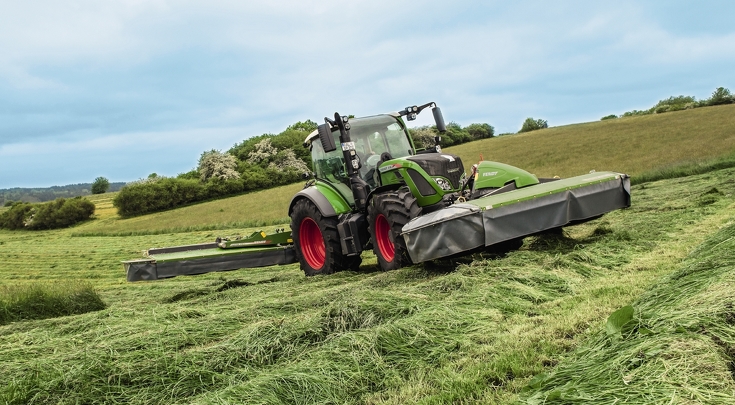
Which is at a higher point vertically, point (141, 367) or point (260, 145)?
point (260, 145)

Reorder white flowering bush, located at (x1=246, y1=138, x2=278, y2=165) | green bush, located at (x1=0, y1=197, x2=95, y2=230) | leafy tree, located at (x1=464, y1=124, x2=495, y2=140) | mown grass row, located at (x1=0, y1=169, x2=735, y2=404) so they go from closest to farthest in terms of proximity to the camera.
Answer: mown grass row, located at (x1=0, y1=169, x2=735, y2=404)
green bush, located at (x1=0, y1=197, x2=95, y2=230)
white flowering bush, located at (x1=246, y1=138, x2=278, y2=165)
leafy tree, located at (x1=464, y1=124, x2=495, y2=140)

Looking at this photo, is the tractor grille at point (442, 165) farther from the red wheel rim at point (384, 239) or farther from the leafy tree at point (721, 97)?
the leafy tree at point (721, 97)

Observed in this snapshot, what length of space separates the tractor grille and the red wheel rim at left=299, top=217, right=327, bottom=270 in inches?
94.5

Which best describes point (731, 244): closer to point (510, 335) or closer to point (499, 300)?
point (499, 300)

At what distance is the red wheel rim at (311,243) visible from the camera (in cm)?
941

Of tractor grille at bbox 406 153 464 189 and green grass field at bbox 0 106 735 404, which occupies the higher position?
tractor grille at bbox 406 153 464 189

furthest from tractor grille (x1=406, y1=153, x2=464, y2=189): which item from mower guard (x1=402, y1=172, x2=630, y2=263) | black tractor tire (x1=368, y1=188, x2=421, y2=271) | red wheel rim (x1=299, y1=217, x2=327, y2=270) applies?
red wheel rim (x1=299, y1=217, x2=327, y2=270)

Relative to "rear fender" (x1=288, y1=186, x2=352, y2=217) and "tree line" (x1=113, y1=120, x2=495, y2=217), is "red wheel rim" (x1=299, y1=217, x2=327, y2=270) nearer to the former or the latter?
"rear fender" (x1=288, y1=186, x2=352, y2=217)

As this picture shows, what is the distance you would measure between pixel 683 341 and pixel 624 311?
529 mm

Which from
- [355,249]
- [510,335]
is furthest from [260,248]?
[510,335]

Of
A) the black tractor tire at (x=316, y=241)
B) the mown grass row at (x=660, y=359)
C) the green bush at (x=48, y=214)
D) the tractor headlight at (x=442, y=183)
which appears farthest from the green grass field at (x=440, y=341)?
the green bush at (x=48, y=214)

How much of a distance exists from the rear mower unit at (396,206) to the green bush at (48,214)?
3144 centimetres

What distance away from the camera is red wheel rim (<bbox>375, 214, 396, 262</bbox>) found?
7.68m

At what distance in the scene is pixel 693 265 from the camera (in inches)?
182
